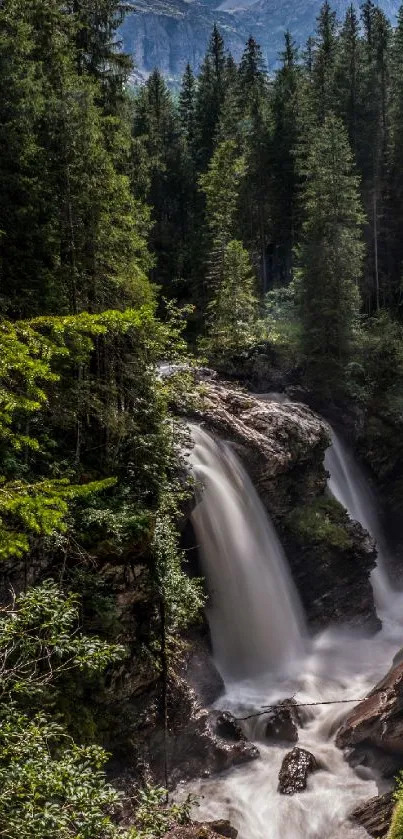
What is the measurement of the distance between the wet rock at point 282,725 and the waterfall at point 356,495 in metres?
10.1

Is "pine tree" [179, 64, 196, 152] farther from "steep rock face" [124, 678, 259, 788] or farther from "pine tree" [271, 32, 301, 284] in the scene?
"steep rock face" [124, 678, 259, 788]

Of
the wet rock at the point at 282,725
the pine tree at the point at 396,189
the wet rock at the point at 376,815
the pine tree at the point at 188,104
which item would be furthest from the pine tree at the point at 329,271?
the pine tree at the point at 188,104

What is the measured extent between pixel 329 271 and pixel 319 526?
12.7m

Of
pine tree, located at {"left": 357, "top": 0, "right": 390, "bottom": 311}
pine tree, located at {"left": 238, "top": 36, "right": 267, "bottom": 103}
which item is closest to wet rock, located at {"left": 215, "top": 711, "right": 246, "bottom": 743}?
pine tree, located at {"left": 357, "top": 0, "right": 390, "bottom": 311}

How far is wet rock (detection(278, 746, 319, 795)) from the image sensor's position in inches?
512

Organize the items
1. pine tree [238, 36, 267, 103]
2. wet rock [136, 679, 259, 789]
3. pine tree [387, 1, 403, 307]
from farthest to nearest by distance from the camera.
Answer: pine tree [238, 36, 267, 103], pine tree [387, 1, 403, 307], wet rock [136, 679, 259, 789]

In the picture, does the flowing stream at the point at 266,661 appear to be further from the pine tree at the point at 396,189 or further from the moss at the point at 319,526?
the pine tree at the point at 396,189

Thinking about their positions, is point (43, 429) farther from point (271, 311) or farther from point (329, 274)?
point (271, 311)

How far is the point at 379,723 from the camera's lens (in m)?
13.8

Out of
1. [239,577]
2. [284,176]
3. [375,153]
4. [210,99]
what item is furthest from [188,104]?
[239,577]

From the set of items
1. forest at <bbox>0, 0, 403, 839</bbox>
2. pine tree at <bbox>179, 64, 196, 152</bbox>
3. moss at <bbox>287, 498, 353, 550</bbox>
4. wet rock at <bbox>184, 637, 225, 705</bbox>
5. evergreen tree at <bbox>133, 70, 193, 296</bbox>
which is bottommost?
wet rock at <bbox>184, 637, 225, 705</bbox>

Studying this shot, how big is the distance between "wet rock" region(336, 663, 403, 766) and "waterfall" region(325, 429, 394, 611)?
944cm

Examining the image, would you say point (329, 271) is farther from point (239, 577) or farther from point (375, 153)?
point (375, 153)

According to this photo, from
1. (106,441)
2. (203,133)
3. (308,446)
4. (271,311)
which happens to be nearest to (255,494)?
(308,446)
